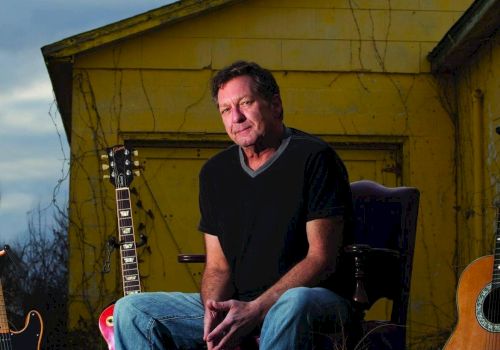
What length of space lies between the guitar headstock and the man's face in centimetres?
312

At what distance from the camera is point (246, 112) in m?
4.95

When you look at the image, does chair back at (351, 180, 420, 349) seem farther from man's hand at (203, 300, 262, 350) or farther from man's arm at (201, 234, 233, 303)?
man's hand at (203, 300, 262, 350)

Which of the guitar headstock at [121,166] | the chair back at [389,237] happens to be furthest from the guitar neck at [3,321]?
the chair back at [389,237]

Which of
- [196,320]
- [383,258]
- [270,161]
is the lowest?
[196,320]

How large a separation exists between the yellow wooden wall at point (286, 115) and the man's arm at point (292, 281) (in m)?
6.06

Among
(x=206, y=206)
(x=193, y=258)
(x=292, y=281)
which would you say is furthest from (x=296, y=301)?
(x=193, y=258)

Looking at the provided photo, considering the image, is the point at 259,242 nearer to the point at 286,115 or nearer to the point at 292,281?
the point at 292,281

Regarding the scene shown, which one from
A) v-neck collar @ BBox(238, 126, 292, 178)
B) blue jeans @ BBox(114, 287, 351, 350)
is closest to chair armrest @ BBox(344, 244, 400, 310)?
blue jeans @ BBox(114, 287, 351, 350)

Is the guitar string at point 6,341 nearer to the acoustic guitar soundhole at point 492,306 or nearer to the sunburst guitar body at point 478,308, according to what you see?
the sunburst guitar body at point 478,308

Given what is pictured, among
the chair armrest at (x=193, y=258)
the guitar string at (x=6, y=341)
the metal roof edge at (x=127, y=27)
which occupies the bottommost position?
the guitar string at (x=6, y=341)

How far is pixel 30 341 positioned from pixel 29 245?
7705mm

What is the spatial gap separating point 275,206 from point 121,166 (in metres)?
3.42

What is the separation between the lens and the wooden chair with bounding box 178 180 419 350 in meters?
5.20

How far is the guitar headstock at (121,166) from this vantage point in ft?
26.4
